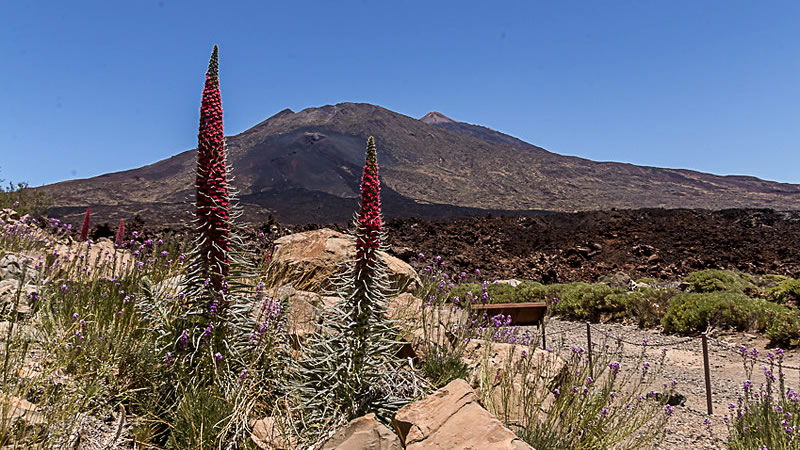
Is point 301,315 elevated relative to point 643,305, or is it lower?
elevated

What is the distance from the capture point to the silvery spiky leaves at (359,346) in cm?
308

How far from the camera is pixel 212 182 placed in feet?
10.5

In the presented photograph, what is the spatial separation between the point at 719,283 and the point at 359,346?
39.8 feet

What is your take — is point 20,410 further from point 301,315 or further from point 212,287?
point 301,315

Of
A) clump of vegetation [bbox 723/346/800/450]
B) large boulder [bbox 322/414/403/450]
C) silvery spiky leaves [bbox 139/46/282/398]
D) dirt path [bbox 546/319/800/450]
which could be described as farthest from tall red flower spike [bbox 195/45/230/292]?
clump of vegetation [bbox 723/346/800/450]

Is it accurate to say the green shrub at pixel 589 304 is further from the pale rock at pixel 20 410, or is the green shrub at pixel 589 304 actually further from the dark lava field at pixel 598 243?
the pale rock at pixel 20 410

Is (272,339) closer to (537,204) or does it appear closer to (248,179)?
(537,204)

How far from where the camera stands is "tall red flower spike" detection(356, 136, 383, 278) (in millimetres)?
3131

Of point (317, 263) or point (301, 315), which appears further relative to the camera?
point (317, 263)

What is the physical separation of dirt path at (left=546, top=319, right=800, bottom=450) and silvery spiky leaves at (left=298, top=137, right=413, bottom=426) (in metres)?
1.58

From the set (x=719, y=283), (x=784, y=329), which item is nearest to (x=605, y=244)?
(x=719, y=283)

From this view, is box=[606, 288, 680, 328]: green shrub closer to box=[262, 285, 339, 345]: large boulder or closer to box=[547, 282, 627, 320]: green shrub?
box=[547, 282, 627, 320]: green shrub

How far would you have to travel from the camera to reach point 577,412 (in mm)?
3287

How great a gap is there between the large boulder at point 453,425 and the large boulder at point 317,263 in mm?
2731
